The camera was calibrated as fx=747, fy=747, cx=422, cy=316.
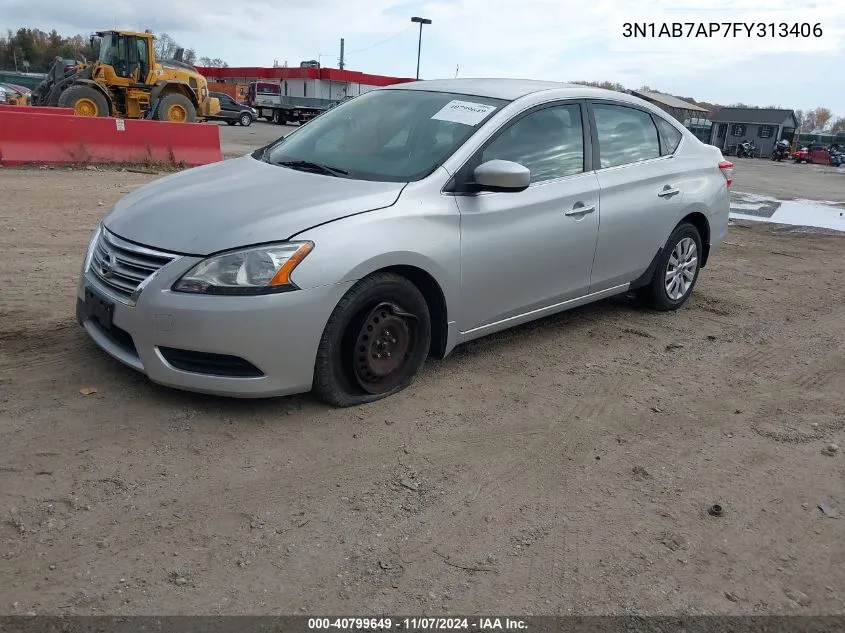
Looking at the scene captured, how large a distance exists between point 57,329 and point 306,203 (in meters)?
2.03

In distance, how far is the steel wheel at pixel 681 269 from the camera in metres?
5.89

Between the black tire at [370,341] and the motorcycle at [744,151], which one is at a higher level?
the motorcycle at [744,151]

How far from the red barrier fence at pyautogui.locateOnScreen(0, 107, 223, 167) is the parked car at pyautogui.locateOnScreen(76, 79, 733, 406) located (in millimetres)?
8790

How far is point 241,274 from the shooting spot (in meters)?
3.44

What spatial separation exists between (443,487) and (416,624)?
2.85 feet

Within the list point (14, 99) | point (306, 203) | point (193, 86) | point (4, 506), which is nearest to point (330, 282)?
point (306, 203)

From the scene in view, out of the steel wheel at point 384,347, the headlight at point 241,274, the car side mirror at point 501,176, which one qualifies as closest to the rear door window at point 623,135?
the car side mirror at point 501,176

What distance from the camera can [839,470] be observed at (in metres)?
3.61

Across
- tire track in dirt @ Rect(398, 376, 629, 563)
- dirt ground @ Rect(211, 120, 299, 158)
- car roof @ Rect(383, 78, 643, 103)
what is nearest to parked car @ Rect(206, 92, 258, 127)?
dirt ground @ Rect(211, 120, 299, 158)

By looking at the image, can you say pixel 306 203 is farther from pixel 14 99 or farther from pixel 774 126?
pixel 774 126

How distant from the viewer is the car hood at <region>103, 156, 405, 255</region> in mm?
3518

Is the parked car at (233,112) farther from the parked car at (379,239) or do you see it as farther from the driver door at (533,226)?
the driver door at (533,226)

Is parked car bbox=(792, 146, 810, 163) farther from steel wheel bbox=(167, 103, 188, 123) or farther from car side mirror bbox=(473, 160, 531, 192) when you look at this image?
car side mirror bbox=(473, 160, 531, 192)

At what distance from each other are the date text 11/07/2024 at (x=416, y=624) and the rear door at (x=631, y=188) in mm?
3059
